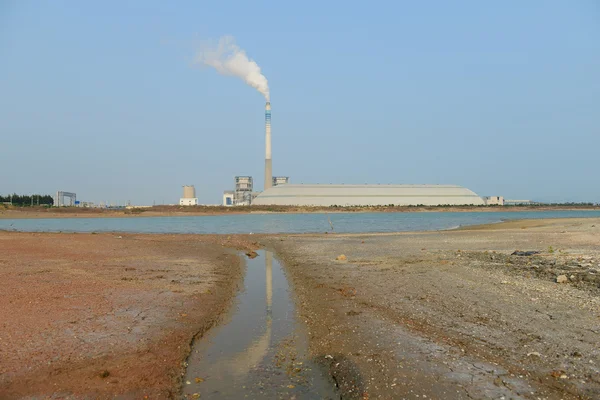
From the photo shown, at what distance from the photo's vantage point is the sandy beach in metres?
7.47

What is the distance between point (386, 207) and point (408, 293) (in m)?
159

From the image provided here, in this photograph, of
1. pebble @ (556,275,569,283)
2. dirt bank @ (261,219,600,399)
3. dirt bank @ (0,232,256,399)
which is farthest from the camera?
pebble @ (556,275,569,283)

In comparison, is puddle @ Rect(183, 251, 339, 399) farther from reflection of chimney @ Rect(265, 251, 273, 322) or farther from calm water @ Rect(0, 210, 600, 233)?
calm water @ Rect(0, 210, 600, 233)

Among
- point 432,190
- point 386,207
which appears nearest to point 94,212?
point 386,207

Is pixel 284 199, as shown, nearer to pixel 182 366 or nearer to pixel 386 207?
pixel 386 207

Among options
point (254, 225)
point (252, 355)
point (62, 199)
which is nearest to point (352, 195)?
point (254, 225)

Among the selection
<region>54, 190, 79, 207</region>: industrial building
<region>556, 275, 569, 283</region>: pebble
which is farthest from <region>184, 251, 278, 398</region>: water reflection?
<region>54, 190, 79, 207</region>: industrial building

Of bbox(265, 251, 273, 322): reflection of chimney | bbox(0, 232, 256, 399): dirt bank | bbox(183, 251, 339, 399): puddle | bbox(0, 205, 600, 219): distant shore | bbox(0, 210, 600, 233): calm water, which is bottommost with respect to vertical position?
bbox(265, 251, 273, 322): reflection of chimney

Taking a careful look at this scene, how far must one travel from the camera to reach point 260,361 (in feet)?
29.0

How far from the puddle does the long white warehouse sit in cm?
15864

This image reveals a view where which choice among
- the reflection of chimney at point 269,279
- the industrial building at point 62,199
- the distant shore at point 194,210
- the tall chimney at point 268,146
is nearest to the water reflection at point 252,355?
the reflection of chimney at point 269,279

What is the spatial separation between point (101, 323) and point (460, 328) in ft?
27.9

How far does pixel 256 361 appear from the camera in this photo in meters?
8.84

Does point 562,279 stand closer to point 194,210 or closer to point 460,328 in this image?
point 460,328
